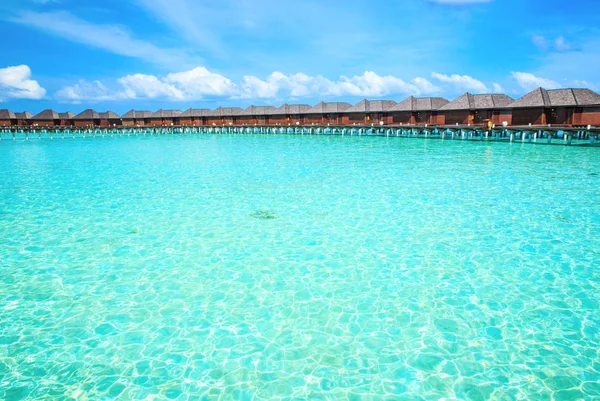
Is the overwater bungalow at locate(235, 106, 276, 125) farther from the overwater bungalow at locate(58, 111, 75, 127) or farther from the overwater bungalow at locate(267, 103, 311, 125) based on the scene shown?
the overwater bungalow at locate(58, 111, 75, 127)

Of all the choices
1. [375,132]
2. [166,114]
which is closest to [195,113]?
[166,114]

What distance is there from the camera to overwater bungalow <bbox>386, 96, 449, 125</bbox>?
38.1 m


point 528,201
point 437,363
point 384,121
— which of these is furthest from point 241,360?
point 384,121

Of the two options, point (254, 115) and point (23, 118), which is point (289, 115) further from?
point (23, 118)

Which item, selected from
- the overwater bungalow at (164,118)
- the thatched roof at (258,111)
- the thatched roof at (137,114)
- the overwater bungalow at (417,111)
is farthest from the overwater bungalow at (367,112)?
the thatched roof at (137,114)

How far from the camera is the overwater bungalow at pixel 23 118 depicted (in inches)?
2237

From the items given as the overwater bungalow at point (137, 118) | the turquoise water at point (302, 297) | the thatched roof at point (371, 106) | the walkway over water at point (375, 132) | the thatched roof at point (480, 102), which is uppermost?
the overwater bungalow at point (137, 118)

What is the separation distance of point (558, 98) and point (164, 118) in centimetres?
5148

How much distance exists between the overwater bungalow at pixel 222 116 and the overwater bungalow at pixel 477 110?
31826 millimetres

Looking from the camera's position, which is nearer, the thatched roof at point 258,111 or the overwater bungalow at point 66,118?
the thatched roof at point 258,111

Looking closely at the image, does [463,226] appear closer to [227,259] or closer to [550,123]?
[227,259]

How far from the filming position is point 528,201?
34.3 ft

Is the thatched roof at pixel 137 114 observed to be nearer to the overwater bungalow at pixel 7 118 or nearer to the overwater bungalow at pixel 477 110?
the overwater bungalow at pixel 7 118

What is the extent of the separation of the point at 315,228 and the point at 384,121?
36985mm
